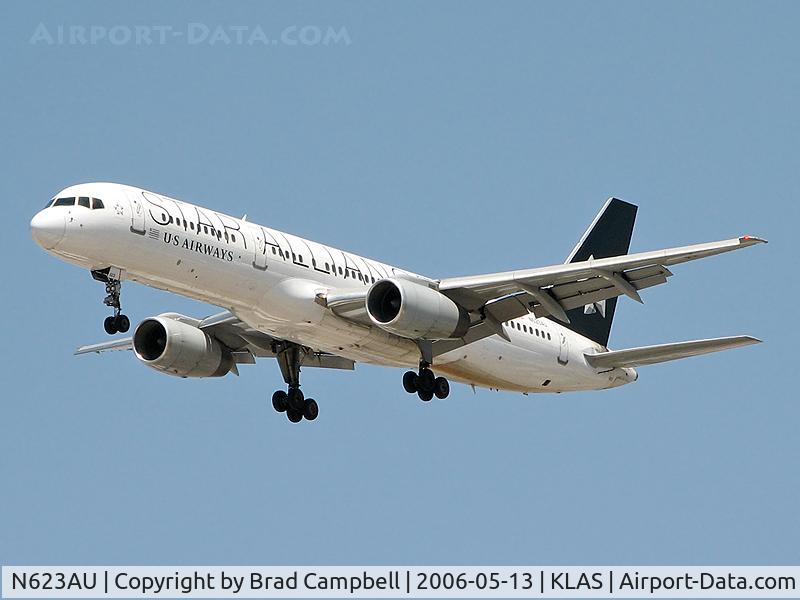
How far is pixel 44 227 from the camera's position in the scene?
36281 mm

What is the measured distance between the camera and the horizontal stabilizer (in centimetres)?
3931

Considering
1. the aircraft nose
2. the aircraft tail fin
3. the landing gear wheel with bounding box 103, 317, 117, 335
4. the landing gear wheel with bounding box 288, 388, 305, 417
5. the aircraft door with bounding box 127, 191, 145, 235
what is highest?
the aircraft tail fin

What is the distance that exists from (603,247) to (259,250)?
1584 centimetres

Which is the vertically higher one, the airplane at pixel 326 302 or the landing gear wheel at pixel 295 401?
the airplane at pixel 326 302

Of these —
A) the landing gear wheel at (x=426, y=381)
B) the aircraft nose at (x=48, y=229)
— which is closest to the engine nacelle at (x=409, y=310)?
the landing gear wheel at (x=426, y=381)

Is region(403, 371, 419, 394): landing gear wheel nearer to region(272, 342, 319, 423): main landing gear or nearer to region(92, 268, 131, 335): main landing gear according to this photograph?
region(272, 342, 319, 423): main landing gear

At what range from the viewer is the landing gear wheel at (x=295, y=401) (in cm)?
4472

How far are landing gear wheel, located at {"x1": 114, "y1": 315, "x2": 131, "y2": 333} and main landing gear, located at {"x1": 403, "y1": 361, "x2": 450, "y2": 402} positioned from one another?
8.70 meters

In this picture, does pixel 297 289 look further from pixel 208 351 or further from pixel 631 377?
pixel 631 377

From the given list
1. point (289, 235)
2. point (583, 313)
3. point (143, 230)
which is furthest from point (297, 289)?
point (583, 313)

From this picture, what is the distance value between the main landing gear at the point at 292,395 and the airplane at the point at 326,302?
4cm

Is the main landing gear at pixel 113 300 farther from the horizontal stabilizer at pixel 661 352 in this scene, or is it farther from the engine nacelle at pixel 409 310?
the horizontal stabilizer at pixel 661 352

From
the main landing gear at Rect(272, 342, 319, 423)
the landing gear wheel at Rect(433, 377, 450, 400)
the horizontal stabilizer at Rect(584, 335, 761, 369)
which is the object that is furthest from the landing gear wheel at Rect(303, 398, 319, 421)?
the horizontal stabilizer at Rect(584, 335, 761, 369)

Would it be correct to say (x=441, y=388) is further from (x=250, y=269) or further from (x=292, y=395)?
(x=250, y=269)
